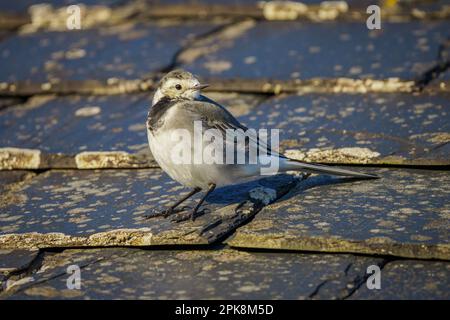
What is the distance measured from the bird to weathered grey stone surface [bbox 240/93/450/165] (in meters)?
0.27

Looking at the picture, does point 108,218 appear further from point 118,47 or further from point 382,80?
point 118,47

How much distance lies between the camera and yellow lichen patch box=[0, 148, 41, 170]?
4.81 m

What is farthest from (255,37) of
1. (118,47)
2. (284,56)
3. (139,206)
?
(139,206)

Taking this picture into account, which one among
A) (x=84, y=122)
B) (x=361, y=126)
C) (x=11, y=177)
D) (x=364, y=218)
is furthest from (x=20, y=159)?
(x=364, y=218)

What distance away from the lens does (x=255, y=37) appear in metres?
6.18

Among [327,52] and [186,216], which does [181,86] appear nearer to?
[186,216]

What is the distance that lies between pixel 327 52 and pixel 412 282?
2.85 m

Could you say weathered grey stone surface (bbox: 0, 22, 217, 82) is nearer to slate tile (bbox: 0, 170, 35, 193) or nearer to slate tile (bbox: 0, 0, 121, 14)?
slate tile (bbox: 0, 0, 121, 14)

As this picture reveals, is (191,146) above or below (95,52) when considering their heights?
below

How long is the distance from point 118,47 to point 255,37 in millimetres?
966

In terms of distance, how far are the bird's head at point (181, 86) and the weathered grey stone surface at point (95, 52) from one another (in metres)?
1.59

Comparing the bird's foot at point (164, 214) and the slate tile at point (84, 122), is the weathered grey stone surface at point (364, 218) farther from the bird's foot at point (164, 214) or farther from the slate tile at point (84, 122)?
the slate tile at point (84, 122)

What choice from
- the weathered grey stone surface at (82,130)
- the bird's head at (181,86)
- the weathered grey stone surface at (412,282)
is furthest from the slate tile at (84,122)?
the weathered grey stone surface at (412,282)

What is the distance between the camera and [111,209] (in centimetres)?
409
